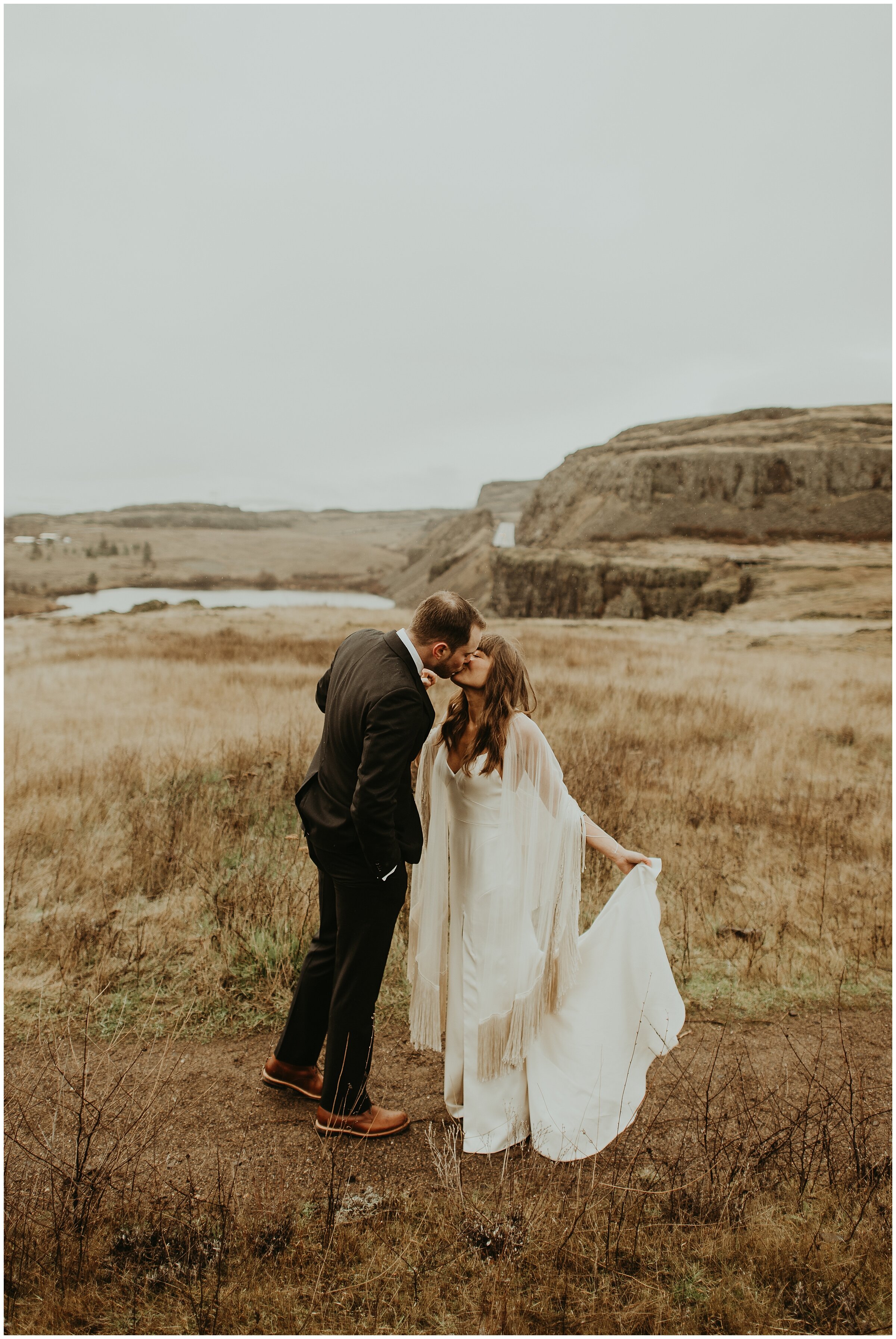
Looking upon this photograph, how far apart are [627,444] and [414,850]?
70.0 meters

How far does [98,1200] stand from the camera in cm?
249

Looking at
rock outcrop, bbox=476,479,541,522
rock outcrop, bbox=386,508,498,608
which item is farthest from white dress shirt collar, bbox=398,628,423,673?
rock outcrop, bbox=476,479,541,522

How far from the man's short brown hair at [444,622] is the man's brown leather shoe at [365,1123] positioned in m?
2.05

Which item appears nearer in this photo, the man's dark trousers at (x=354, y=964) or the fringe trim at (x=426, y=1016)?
the man's dark trousers at (x=354, y=964)

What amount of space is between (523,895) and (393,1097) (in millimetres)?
1298

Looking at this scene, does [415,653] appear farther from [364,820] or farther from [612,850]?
[612,850]

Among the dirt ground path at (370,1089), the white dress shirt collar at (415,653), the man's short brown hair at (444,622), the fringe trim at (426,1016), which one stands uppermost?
the man's short brown hair at (444,622)

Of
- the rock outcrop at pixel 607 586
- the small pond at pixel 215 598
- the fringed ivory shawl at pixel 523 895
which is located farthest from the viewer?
the small pond at pixel 215 598

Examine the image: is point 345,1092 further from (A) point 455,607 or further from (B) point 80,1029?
(A) point 455,607

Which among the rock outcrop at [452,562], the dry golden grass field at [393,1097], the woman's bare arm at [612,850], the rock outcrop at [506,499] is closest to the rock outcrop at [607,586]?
the rock outcrop at [452,562]

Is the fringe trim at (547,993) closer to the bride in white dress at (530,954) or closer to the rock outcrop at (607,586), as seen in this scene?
the bride in white dress at (530,954)

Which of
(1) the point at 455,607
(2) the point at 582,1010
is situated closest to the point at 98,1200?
(2) the point at 582,1010

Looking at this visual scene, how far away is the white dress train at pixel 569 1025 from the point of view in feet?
10.0

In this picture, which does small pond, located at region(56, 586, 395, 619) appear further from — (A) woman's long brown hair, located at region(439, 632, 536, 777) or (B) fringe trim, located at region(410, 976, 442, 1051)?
Answer: (A) woman's long brown hair, located at region(439, 632, 536, 777)
